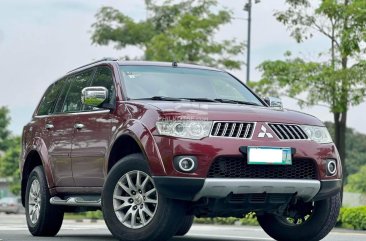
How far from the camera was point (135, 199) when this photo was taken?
803 centimetres

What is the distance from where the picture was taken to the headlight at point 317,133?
8.13m

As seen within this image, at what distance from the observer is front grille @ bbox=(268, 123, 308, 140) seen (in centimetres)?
793

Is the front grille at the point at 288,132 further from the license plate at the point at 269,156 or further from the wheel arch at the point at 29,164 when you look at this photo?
the wheel arch at the point at 29,164

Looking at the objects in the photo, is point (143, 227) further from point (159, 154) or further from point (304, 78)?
point (304, 78)

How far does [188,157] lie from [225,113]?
1.83 feet

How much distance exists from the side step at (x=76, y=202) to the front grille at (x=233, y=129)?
1.68m

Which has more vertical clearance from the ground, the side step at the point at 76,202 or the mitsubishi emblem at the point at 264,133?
the mitsubishi emblem at the point at 264,133

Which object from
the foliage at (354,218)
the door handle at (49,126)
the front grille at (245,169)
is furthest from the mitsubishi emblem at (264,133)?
the foliage at (354,218)

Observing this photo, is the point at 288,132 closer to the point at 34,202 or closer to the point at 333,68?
the point at 34,202

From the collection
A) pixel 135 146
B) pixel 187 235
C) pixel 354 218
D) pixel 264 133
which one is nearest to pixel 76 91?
pixel 135 146

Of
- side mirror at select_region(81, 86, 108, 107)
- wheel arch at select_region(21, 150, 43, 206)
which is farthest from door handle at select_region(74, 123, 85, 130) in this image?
wheel arch at select_region(21, 150, 43, 206)

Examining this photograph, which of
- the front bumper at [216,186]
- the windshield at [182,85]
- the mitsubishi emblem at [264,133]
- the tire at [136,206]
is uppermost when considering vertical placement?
the windshield at [182,85]

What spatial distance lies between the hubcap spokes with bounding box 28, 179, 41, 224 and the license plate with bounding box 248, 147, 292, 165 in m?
3.52

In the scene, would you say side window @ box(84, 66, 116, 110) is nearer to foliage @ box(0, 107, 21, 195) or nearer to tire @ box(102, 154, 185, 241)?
tire @ box(102, 154, 185, 241)
